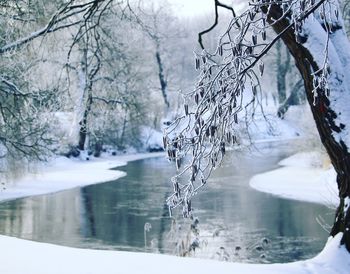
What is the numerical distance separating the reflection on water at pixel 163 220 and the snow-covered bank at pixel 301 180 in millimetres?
732

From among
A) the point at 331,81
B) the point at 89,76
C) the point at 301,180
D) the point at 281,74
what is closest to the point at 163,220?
the point at 301,180

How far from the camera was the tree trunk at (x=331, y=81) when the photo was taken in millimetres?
5203

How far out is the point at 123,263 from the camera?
5301 mm

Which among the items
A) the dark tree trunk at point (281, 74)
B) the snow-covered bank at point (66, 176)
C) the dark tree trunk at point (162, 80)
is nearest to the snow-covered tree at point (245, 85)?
the snow-covered bank at point (66, 176)

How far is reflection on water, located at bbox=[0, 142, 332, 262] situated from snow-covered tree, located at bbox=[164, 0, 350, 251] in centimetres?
429

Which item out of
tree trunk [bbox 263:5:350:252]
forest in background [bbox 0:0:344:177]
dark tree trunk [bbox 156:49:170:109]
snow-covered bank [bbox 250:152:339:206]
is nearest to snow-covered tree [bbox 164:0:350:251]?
tree trunk [bbox 263:5:350:252]

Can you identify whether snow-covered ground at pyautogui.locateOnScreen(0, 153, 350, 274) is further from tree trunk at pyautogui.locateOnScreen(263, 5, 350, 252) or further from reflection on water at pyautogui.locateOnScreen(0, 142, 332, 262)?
reflection on water at pyautogui.locateOnScreen(0, 142, 332, 262)

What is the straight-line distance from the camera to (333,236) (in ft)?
18.8

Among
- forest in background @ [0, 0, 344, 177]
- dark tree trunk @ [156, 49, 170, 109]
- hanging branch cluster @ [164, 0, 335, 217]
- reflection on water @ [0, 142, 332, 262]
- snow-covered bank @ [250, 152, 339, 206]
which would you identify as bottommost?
reflection on water @ [0, 142, 332, 262]

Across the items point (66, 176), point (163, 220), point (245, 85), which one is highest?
point (245, 85)

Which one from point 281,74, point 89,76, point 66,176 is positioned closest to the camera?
point 89,76

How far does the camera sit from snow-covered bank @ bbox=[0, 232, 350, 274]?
16.4 ft

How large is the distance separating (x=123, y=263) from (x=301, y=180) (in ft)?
62.1

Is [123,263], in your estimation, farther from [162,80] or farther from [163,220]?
[162,80]
